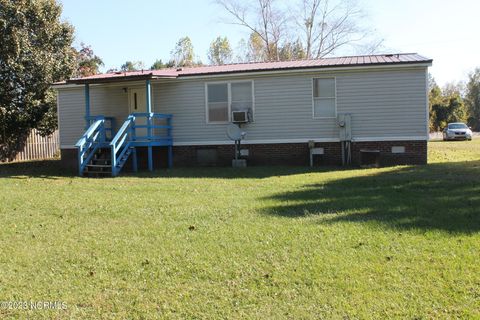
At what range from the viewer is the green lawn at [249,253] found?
3.97m

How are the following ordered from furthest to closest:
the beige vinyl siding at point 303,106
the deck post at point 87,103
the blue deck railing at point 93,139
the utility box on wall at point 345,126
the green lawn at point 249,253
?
the deck post at point 87,103 < the utility box on wall at point 345,126 < the beige vinyl siding at point 303,106 < the blue deck railing at point 93,139 < the green lawn at point 249,253

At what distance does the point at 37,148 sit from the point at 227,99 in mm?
11704

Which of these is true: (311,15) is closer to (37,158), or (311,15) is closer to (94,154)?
(37,158)

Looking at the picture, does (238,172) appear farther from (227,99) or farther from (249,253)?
(249,253)

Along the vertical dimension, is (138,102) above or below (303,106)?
above

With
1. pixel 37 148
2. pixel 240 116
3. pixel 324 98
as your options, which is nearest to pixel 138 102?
pixel 240 116

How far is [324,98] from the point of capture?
15.2m

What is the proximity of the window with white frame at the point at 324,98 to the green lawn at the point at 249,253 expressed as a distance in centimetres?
598

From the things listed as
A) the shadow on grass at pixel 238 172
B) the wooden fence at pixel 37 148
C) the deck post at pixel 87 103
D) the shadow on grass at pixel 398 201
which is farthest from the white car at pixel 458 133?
the deck post at pixel 87 103

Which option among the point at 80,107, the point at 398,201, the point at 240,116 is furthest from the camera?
the point at 80,107

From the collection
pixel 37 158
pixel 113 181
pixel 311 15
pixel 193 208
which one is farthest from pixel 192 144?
pixel 311 15

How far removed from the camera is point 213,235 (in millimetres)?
6023

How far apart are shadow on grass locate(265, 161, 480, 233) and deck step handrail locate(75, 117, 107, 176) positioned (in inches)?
285

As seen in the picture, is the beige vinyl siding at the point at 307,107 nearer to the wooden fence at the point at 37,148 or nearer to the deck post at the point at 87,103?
the deck post at the point at 87,103
